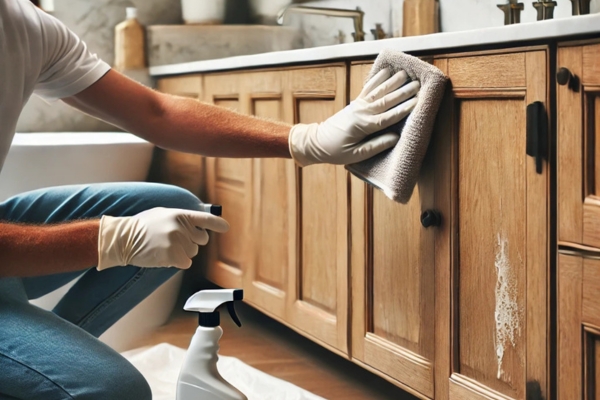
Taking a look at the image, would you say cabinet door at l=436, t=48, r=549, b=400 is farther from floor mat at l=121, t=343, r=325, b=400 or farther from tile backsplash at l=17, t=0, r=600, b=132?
tile backsplash at l=17, t=0, r=600, b=132

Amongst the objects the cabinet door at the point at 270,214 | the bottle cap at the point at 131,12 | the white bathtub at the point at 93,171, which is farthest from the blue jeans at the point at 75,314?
the bottle cap at the point at 131,12

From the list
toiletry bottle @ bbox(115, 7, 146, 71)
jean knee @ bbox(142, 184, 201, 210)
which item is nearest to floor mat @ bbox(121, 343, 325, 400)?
jean knee @ bbox(142, 184, 201, 210)

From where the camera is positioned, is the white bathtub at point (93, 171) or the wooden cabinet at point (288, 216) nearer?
the wooden cabinet at point (288, 216)

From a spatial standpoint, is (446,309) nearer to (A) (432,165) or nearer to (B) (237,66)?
(A) (432,165)

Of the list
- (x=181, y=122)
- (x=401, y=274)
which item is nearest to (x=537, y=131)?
(x=401, y=274)

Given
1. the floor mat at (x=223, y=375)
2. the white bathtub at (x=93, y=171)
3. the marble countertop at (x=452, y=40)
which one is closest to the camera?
the marble countertop at (x=452, y=40)

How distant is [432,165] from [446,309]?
27 centimetres

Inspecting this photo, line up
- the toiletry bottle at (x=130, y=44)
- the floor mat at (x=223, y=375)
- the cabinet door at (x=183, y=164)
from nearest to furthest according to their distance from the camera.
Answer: the floor mat at (x=223, y=375) → the cabinet door at (x=183, y=164) → the toiletry bottle at (x=130, y=44)

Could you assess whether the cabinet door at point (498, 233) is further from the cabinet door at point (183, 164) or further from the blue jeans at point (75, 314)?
the cabinet door at point (183, 164)

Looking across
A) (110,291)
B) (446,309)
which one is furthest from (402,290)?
(110,291)

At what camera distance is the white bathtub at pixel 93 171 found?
7.55 feet

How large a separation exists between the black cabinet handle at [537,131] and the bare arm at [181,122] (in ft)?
1.89

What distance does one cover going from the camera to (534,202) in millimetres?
1253

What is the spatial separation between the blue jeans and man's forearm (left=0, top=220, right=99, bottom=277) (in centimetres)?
12
